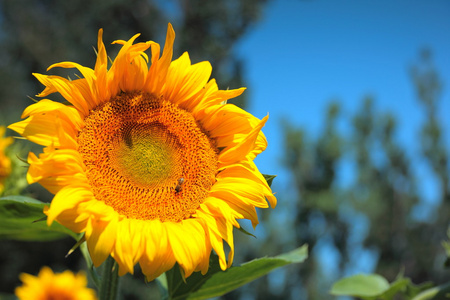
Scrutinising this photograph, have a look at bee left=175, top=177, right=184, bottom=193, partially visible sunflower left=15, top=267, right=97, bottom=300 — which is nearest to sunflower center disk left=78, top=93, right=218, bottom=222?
bee left=175, top=177, right=184, bottom=193

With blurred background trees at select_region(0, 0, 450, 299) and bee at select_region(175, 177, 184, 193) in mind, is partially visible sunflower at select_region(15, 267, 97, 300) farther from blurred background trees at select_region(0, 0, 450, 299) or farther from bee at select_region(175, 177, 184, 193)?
blurred background trees at select_region(0, 0, 450, 299)

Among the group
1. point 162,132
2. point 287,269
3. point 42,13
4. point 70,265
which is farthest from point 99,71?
point 42,13

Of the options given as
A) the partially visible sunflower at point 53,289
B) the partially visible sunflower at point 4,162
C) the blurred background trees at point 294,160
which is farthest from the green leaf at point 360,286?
the blurred background trees at point 294,160

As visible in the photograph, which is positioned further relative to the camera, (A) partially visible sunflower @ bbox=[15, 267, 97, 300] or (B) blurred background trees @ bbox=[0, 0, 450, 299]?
(B) blurred background trees @ bbox=[0, 0, 450, 299]

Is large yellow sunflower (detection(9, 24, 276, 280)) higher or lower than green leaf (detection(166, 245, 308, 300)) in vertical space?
higher

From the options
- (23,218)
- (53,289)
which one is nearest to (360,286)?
(23,218)

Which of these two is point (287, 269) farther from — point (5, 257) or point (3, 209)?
point (3, 209)
